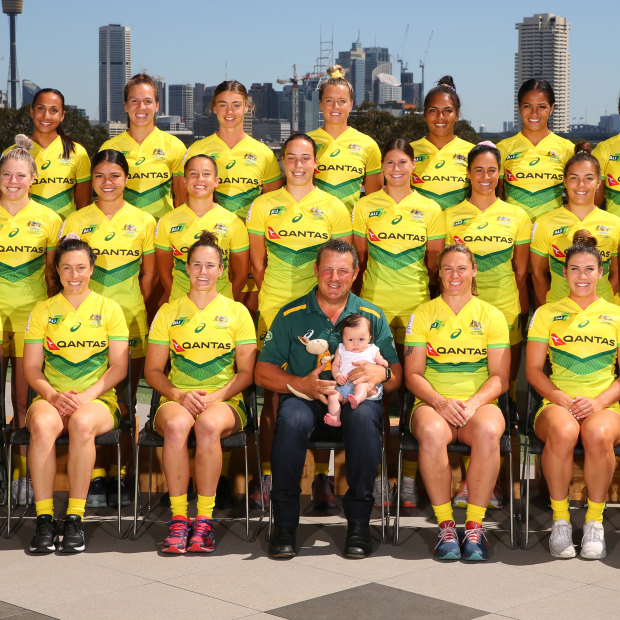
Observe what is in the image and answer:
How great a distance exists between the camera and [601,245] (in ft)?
17.1

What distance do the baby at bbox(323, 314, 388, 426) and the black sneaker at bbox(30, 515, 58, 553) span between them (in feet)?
4.41

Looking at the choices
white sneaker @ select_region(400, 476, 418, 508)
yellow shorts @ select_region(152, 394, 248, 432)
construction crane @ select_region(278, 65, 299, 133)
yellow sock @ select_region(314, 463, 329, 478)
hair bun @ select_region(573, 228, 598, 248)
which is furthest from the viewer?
construction crane @ select_region(278, 65, 299, 133)

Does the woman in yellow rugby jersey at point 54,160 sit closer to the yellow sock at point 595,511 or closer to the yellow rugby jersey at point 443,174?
the yellow rugby jersey at point 443,174

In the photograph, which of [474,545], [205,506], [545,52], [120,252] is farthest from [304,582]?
[545,52]

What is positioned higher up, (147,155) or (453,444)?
(147,155)

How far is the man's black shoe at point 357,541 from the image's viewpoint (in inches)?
172

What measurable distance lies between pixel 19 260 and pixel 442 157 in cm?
244

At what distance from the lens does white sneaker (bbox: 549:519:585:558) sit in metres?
4.37

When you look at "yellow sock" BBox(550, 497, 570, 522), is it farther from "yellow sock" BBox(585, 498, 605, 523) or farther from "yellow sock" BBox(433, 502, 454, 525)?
"yellow sock" BBox(433, 502, 454, 525)

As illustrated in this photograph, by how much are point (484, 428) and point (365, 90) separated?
18424 cm

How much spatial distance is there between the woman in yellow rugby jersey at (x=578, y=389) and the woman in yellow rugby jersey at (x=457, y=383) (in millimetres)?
208

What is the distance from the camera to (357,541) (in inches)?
174

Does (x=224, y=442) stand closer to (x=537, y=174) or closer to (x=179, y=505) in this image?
(x=179, y=505)

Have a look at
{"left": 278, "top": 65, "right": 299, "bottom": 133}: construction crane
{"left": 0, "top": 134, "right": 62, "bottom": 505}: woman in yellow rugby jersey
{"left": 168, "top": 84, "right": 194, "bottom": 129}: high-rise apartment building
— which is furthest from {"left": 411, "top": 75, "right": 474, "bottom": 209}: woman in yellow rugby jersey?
{"left": 168, "top": 84, "right": 194, "bottom": 129}: high-rise apartment building
